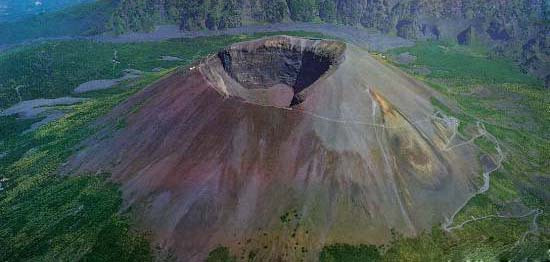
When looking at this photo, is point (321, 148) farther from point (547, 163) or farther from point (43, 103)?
point (43, 103)

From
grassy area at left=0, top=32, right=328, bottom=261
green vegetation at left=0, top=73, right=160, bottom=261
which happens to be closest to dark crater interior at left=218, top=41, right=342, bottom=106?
grassy area at left=0, top=32, right=328, bottom=261

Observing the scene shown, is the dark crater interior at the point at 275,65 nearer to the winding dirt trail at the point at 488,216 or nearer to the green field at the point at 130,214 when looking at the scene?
the green field at the point at 130,214

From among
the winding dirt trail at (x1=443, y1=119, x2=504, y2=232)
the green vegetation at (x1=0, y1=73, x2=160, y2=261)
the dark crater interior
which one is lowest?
the green vegetation at (x1=0, y1=73, x2=160, y2=261)

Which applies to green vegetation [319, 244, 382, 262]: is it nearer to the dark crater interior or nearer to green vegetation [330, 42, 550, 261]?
green vegetation [330, 42, 550, 261]

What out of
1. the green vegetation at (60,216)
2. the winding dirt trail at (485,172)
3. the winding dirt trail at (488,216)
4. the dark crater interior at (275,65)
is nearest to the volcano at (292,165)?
the winding dirt trail at (485,172)

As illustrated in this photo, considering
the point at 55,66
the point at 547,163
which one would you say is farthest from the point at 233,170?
the point at 55,66

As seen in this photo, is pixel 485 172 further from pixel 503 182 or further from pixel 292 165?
pixel 292 165

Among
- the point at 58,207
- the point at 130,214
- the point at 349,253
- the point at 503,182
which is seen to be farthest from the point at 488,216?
the point at 58,207
